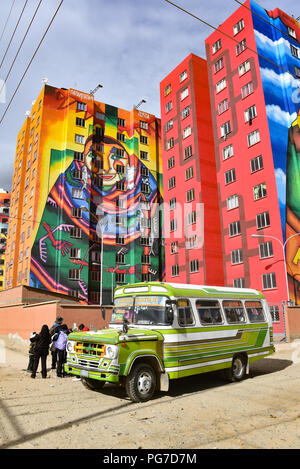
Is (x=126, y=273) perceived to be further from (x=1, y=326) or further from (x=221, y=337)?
(x=221, y=337)

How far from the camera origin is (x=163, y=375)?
9211mm

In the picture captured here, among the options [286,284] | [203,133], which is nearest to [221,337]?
[286,284]

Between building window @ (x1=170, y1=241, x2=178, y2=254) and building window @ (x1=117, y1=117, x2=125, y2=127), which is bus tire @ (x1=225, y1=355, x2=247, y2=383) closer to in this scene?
building window @ (x1=170, y1=241, x2=178, y2=254)

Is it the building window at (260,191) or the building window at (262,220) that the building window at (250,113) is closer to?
the building window at (260,191)

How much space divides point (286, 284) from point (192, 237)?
1221cm

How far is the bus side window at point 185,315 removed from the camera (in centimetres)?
972

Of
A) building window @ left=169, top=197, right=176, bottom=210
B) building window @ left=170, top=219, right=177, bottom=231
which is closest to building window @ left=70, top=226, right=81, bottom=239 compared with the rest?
building window @ left=170, top=219, right=177, bottom=231

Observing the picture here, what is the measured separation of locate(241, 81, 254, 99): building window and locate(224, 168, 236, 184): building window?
767 centimetres

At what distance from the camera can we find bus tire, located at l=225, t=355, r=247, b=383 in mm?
11555

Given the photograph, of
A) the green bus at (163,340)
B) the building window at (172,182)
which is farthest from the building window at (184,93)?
the green bus at (163,340)

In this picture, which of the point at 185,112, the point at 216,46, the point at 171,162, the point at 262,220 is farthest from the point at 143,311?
the point at 216,46

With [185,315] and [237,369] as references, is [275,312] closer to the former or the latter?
[237,369]

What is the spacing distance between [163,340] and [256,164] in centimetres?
2762

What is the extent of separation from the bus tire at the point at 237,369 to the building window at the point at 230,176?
86.1 feet
